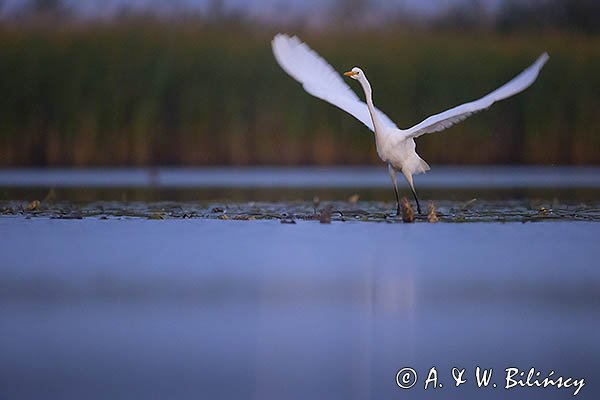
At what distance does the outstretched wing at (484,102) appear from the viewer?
888 cm

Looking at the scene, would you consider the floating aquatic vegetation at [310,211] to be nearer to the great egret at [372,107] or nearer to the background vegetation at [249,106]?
the great egret at [372,107]

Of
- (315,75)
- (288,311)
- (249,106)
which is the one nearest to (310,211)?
(315,75)

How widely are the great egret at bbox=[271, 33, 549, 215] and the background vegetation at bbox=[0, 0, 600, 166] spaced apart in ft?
20.6

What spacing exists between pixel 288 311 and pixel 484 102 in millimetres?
3666

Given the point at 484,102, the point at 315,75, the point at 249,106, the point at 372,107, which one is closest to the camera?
the point at 484,102

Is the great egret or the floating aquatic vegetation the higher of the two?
the great egret

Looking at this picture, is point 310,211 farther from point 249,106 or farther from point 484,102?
point 249,106

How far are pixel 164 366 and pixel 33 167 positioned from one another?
1395cm

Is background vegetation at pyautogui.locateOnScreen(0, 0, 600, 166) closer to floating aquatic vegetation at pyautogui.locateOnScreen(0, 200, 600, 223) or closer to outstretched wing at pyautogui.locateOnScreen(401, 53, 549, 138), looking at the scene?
floating aquatic vegetation at pyautogui.locateOnScreen(0, 200, 600, 223)

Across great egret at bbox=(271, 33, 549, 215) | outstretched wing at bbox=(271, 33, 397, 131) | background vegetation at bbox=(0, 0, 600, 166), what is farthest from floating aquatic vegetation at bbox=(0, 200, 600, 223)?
background vegetation at bbox=(0, 0, 600, 166)

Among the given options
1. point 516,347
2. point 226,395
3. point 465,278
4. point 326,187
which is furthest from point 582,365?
point 326,187

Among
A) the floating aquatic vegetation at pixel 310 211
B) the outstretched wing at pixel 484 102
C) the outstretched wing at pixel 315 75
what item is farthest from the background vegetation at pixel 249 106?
the outstretched wing at pixel 484 102

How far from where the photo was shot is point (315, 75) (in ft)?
38.2

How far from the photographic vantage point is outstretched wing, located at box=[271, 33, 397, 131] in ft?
36.7
